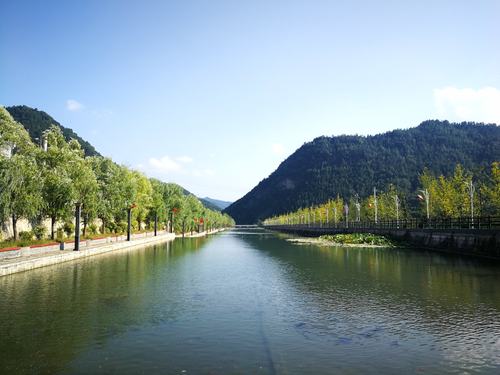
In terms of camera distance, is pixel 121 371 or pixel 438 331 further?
pixel 438 331

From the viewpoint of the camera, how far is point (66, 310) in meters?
19.3

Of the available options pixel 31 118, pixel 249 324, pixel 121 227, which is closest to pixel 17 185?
pixel 249 324

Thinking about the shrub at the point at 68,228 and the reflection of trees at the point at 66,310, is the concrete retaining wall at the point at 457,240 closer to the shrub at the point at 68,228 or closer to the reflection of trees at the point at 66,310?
the reflection of trees at the point at 66,310

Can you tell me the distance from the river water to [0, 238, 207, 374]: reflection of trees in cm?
6

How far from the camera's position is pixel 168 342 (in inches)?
578

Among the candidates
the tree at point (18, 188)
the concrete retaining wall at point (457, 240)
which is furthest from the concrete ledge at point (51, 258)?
the concrete retaining wall at point (457, 240)

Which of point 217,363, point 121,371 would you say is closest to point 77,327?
point 121,371

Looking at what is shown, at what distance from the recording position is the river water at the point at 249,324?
492 inches

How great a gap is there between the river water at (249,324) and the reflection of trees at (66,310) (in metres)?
0.06

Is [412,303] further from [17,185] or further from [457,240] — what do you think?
[17,185]

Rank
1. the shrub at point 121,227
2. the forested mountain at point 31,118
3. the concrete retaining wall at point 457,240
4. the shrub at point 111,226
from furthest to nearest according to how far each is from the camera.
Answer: the forested mountain at point 31,118 < the shrub at point 121,227 < the shrub at point 111,226 < the concrete retaining wall at point 457,240

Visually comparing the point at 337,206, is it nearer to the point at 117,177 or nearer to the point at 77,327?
the point at 117,177

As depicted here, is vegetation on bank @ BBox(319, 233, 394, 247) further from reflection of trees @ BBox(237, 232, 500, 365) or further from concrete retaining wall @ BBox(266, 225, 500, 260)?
reflection of trees @ BBox(237, 232, 500, 365)

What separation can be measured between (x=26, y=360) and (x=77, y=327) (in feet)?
12.6
